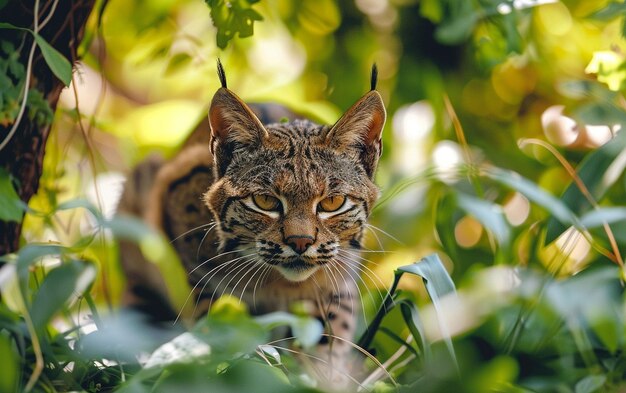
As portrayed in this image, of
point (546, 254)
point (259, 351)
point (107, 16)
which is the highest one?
point (107, 16)

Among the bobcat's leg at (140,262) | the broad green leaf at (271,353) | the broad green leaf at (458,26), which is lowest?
the bobcat's leg at (140,262)

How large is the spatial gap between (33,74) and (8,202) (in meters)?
0.39

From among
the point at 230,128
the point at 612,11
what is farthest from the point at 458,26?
the point at 230,128

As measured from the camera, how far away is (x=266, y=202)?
85.0 inches

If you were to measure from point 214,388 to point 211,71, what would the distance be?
216 cm

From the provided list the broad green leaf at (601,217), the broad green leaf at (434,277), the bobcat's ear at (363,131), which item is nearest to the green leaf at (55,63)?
the bobcat's ear at (363,131)

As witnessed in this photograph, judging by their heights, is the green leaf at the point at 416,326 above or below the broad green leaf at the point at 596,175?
below

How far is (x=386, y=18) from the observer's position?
451 centimetres

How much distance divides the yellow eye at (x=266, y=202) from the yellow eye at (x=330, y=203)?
115mm

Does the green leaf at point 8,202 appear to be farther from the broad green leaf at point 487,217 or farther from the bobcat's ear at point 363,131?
the broad green leaf at point 487,217

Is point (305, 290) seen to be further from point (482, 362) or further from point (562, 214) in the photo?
point (562, 214)

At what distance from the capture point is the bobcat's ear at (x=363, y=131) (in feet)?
6.73

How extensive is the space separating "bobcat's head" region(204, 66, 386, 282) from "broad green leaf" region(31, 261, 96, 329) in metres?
0.55

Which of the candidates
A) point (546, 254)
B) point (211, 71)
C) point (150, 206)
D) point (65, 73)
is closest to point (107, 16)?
point (211, 71)
